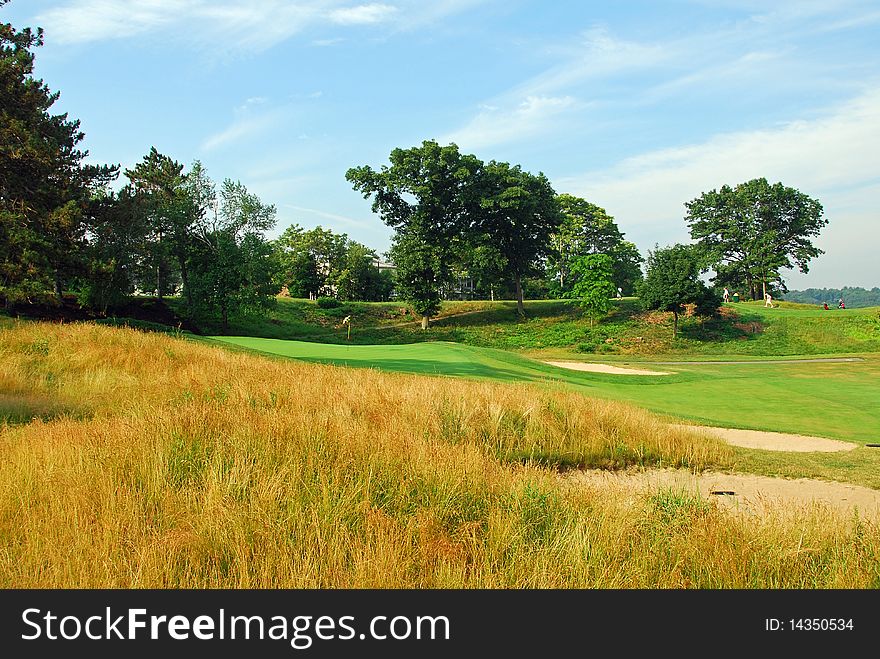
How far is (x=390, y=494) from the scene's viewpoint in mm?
5328

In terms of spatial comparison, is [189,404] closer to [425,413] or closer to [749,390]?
[425,413]

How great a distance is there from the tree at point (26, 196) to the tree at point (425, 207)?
79.1 feet

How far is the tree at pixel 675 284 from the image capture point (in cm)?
4184

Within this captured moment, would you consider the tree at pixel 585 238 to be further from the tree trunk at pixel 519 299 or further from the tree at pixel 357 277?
the tree at pixel 357 277

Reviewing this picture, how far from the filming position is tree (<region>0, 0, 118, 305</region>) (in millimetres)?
26625

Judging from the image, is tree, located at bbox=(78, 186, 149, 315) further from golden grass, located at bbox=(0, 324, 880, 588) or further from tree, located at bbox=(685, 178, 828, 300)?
tree, located at bbox=(685, 178, 828, 300)

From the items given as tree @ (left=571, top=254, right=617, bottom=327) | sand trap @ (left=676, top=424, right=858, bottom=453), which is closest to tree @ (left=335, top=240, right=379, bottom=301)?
tree @ (left=571, top=254, right=617, bottom=327)

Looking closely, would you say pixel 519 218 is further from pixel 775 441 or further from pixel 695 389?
pixel 775 441

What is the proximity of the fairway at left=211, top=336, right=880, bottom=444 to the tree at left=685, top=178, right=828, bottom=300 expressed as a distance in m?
37.4

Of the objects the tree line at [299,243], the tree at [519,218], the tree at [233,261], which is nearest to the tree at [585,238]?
the tree line at [299,243]

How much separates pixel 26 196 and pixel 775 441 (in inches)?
1325

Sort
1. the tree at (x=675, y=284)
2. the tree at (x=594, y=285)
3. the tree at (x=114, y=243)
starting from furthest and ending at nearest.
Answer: the tree at (x=594, y=285), the tree at (x=675, y=284), the tree at (x=114, y=243)
